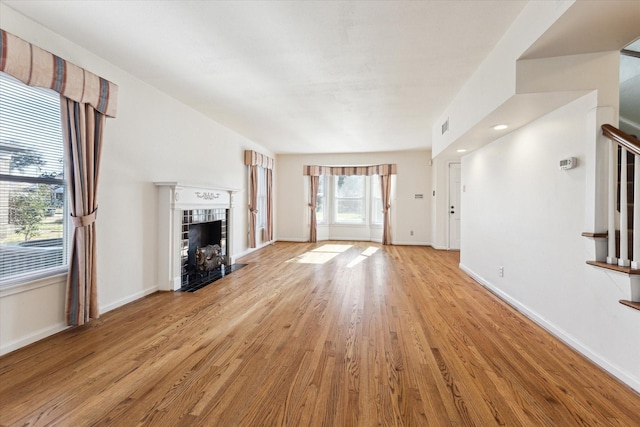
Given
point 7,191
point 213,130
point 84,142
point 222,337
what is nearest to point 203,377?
point 222,337

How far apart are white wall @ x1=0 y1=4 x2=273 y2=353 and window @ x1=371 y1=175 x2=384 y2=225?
5084mm

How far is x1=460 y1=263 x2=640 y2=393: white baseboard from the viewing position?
1.67 m

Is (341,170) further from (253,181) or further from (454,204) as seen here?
(454,204)

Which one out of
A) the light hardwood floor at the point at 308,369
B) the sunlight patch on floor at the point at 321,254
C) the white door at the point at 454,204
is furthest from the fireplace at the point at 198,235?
the white door at the point at 454,204

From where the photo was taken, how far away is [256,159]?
602cm

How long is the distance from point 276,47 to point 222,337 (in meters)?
2.55

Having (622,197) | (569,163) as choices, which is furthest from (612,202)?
(569,163)

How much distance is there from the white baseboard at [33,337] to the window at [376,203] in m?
6.72

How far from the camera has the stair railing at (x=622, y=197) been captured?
5.54 ft

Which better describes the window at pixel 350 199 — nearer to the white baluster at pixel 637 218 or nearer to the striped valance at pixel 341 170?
the striped valance at pixel 341 170

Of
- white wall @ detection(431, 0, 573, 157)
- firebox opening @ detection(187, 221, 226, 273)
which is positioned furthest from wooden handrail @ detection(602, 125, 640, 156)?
firebox opening @ detection(187, 221, 226, 273)

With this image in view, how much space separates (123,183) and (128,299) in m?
1.27

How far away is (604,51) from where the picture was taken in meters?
1.96

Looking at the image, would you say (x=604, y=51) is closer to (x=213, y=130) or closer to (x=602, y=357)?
(x=602, y=357)
